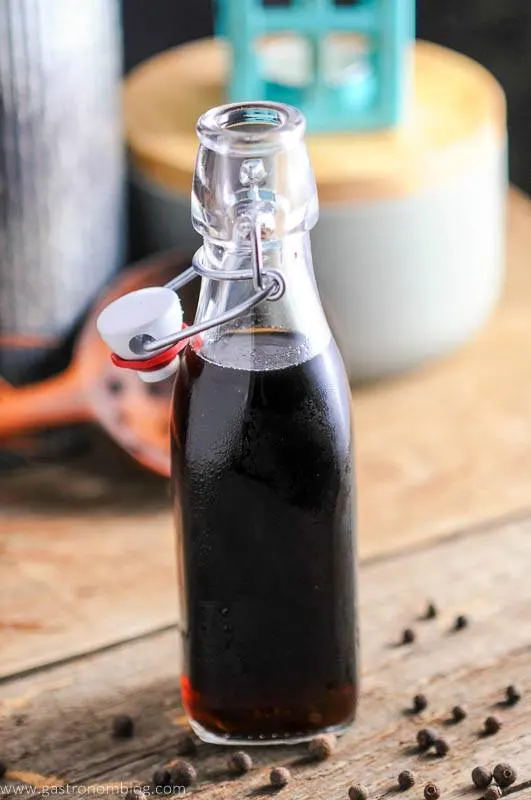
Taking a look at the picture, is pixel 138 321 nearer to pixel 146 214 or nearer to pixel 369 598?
pixel 369 598

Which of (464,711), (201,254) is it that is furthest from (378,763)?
(201,254)

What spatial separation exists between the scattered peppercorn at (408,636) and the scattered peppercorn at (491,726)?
93mm

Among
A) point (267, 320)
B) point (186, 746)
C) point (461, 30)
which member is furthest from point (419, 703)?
point (461, 30)

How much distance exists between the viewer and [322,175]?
110 centimetres

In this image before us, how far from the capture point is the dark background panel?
149cm

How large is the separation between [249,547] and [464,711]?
0.19 meters

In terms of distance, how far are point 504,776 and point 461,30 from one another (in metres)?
0.97

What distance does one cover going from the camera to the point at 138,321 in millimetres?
684

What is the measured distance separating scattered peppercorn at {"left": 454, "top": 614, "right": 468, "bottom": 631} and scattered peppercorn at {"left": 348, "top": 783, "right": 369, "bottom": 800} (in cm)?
17

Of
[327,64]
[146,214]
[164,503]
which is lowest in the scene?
[164,503]

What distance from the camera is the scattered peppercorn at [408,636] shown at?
2.97 ft

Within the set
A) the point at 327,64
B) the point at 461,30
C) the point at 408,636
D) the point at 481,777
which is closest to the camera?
the point at 481,777

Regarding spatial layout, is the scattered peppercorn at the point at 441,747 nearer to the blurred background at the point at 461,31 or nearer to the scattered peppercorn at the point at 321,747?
the scattered peppercorn at the point at 321,747

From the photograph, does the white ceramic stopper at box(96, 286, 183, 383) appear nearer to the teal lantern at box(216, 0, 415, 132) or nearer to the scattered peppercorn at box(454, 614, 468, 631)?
the scattered peppercorn at box(454, 614, 468, 631)
